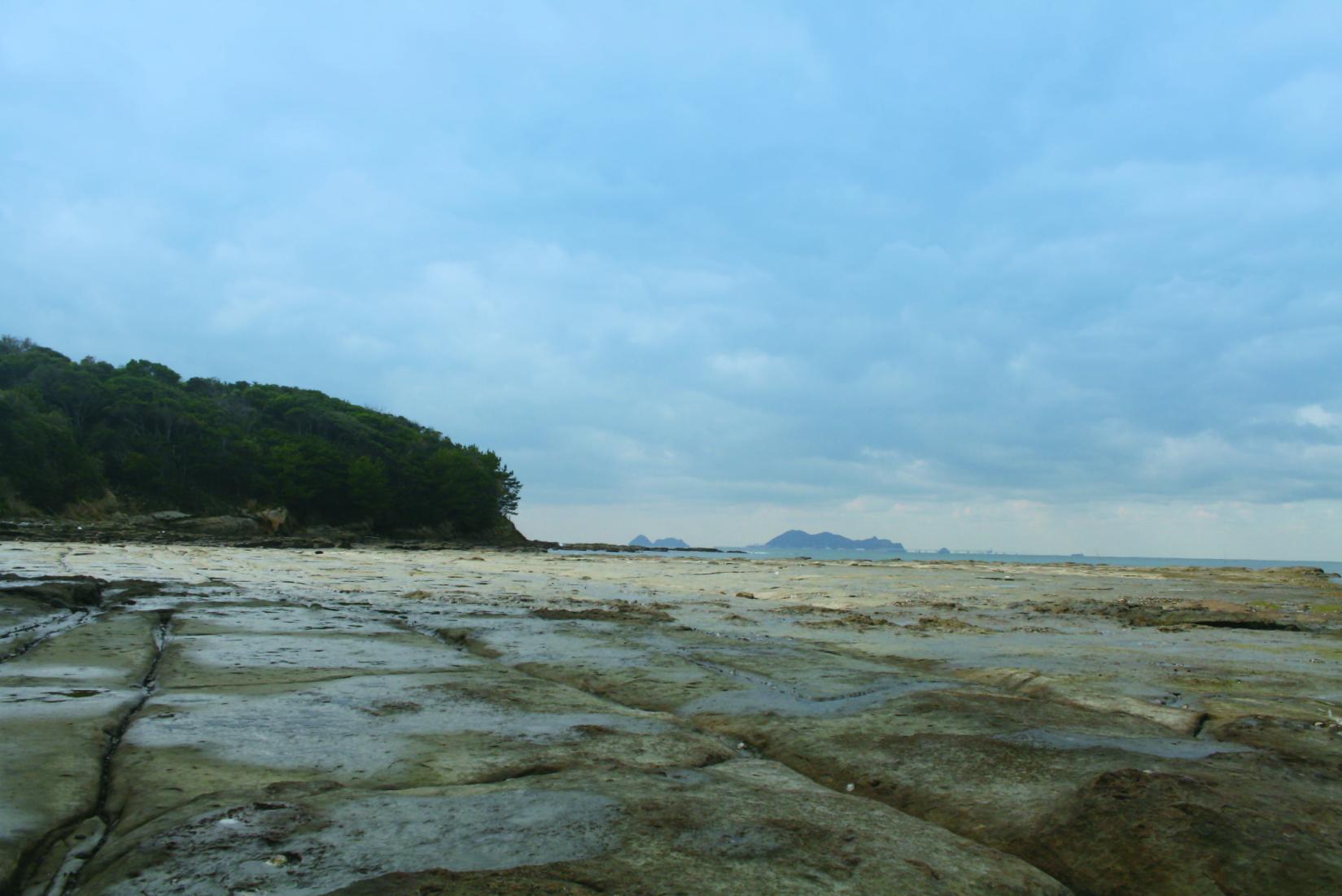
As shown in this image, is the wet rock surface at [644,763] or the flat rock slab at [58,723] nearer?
the wet rock surface at [644,763]

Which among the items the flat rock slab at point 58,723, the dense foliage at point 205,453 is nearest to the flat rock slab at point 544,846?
the flat rock slab at point 58,723

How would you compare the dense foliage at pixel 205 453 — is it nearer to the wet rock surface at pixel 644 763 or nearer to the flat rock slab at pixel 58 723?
the flat rock slab at pixel 58 723

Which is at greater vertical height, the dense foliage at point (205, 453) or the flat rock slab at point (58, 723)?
the dense foliage at point (205, 453)

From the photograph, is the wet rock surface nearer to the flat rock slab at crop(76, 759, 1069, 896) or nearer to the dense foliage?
the flat rock slab at crop(76, 759, 1069, 896)

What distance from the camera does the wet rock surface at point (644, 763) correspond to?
1.64 metres

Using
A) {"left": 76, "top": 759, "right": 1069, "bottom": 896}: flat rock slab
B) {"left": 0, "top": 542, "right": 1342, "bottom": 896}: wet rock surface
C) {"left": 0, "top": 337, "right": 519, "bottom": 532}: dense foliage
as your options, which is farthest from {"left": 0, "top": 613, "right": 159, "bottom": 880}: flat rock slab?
{"left": 0, "top": 337, "right": 519, "bottom": 532}: dense foliage

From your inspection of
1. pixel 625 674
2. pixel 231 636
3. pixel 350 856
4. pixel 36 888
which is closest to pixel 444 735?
pixel 350 856

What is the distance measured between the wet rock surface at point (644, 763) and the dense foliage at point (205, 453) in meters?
48.0

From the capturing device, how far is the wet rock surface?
1644mm

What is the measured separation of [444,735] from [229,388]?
283 feet

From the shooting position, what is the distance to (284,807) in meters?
1.91

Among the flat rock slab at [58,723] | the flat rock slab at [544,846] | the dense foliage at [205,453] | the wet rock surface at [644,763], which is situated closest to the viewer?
the flat rock slab at [544,846]

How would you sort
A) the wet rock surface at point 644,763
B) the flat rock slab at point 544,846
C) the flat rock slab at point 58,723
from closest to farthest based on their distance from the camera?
the flat rock slab at point 544,846 → the wet rock surface at point 644,763 → the flat rock slab at point 58,723

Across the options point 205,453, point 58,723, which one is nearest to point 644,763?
point 58,723
